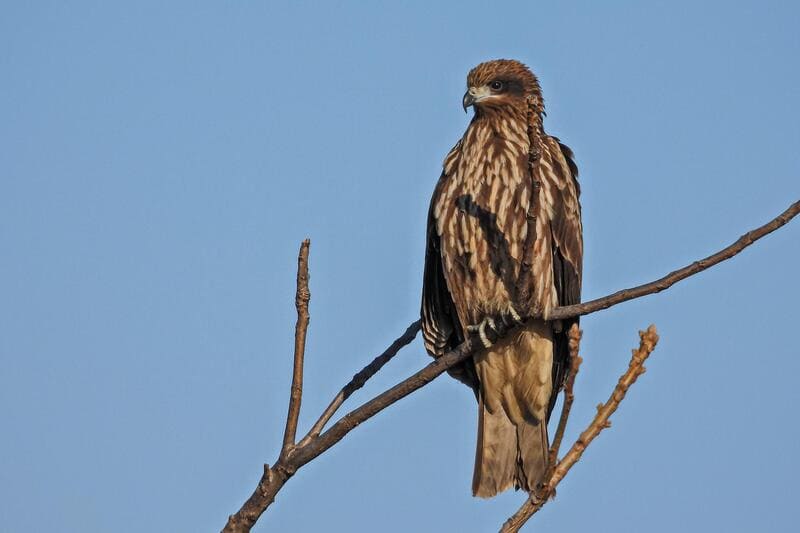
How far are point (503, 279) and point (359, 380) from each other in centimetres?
194

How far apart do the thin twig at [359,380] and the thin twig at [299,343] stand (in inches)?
8.5

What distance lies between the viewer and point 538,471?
6555mm

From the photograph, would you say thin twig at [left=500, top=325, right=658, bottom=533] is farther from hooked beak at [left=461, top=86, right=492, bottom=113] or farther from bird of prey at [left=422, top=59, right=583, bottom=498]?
hooked beak at [left=461, top=86, right=492, bottom=113]

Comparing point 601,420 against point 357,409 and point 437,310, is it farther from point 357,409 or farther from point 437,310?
point 437,310

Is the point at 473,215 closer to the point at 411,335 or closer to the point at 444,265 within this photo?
the point at 444,265

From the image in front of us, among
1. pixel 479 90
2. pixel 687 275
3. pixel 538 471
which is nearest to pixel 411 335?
pixel 687 275

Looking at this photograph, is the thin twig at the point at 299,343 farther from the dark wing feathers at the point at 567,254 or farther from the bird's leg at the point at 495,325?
the dark wing feathers at the point at 567,254

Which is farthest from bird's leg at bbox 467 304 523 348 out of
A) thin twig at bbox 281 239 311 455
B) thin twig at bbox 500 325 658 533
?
thin twig at bbox 500 325 658 533

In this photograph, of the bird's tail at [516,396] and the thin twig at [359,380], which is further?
the bird's tail at [516,396]

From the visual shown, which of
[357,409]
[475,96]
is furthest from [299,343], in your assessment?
[475,96]

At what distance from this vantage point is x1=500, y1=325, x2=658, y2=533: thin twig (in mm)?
3076

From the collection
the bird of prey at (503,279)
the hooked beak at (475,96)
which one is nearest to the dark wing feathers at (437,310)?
the bird of prey at (503,279)

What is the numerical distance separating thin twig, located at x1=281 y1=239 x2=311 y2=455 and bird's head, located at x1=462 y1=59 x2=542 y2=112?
3.36 meters

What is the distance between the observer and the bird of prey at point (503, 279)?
6445 millimetres
